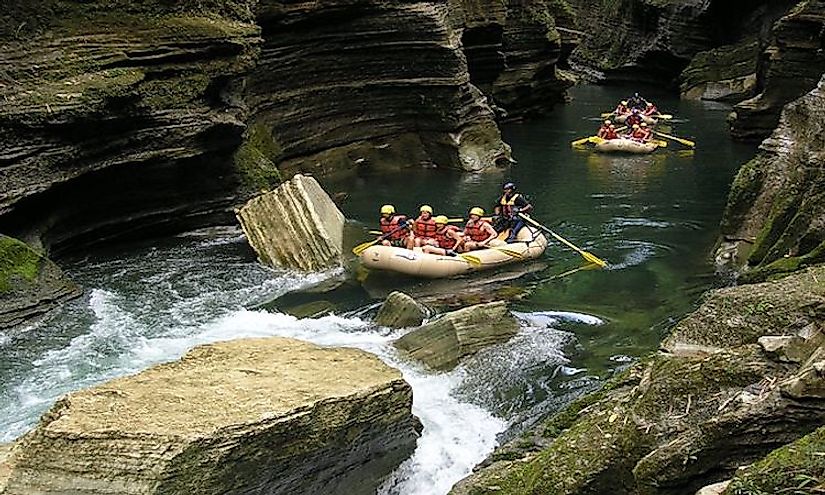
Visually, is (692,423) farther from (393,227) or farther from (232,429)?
(393,227)

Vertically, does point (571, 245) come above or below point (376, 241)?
below

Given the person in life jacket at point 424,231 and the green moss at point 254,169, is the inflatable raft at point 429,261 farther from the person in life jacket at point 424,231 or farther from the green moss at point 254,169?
the green moss at point 254,169

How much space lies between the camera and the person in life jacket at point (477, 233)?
542 inches

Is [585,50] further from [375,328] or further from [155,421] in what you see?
[155,421]

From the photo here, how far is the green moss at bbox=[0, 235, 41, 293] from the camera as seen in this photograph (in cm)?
1112

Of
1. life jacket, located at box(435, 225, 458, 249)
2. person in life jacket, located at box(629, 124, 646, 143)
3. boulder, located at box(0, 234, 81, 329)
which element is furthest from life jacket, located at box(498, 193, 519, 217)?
person in life jacket, located at box(629, 124, 646, 143)

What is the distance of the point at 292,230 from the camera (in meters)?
13.6

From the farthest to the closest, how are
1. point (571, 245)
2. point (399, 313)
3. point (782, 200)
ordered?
point (571, 245) → point (782, 200) → point (399, 313)

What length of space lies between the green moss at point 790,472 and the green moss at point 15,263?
9.92 meters

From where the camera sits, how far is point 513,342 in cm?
1026

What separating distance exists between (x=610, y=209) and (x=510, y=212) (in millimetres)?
3629

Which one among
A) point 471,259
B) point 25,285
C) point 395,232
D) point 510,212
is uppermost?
point 25,285

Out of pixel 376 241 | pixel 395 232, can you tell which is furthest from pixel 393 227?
pixel 376 241

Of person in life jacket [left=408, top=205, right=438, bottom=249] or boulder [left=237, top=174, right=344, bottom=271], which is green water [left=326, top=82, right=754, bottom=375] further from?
boulder [left=237, top=174, right=344, bottom=271]
